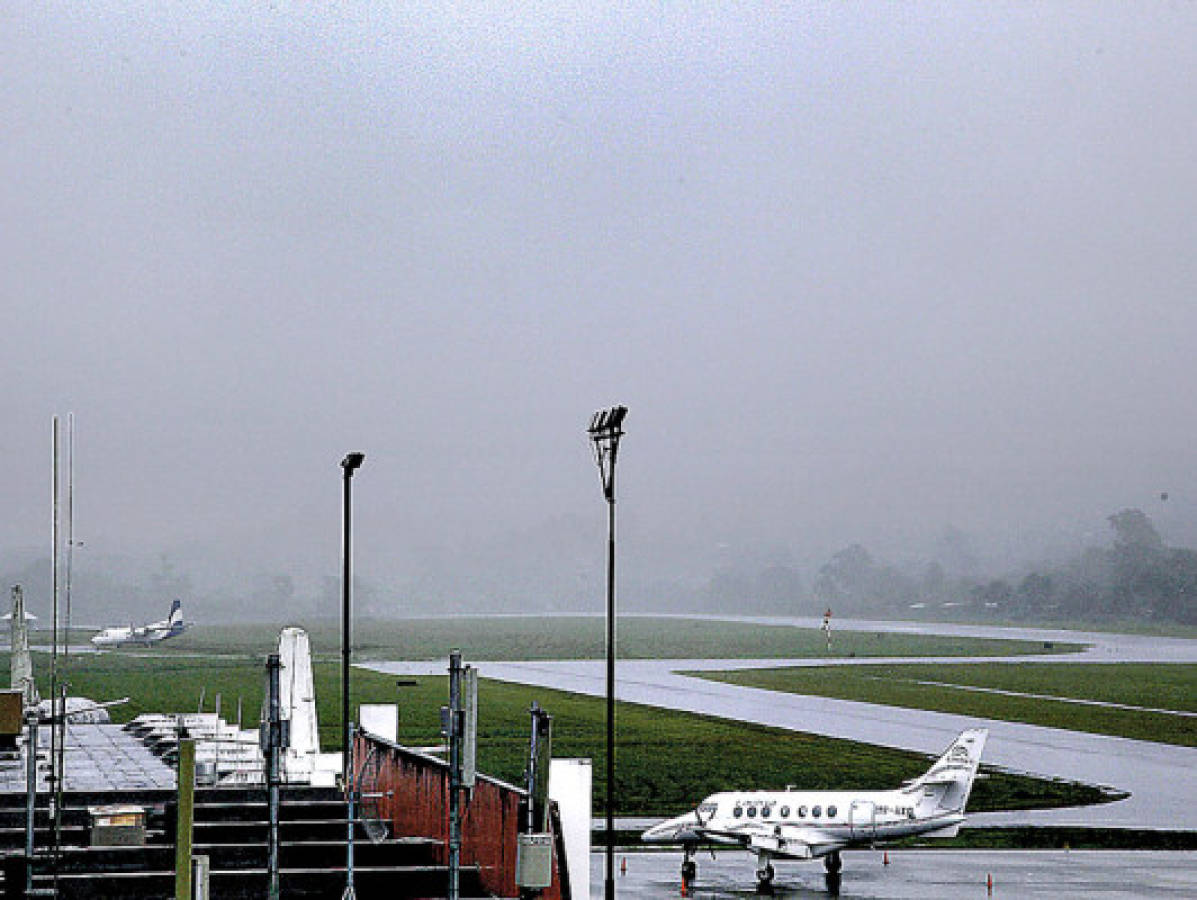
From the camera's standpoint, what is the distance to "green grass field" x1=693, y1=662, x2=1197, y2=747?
11725 cm

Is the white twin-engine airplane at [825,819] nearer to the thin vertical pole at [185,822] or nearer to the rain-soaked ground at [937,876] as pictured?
the rain-soaked ground at [937,876]

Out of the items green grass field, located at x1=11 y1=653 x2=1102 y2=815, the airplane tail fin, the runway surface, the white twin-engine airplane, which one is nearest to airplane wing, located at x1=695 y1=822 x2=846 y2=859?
the white twin-engine airplane

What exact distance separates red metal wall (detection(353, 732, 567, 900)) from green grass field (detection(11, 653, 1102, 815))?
2483 cm

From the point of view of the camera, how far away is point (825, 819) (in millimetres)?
59188

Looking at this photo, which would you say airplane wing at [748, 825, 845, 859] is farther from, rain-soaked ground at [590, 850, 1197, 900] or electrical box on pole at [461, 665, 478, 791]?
electrical box on pole at [461, 665, 478, 791]

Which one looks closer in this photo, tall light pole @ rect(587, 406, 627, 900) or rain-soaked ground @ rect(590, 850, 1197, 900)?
tall light pole @ rect(587, 406, 627, 900)

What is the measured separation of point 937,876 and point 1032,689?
8930 cm

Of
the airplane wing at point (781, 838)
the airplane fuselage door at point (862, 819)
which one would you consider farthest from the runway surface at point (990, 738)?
the airplane wing at point (781, 838)

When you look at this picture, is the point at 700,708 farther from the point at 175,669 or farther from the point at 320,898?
the point at 320,898

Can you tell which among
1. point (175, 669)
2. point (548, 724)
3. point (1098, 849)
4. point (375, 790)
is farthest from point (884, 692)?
point (548, 724)

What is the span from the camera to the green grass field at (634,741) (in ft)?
267

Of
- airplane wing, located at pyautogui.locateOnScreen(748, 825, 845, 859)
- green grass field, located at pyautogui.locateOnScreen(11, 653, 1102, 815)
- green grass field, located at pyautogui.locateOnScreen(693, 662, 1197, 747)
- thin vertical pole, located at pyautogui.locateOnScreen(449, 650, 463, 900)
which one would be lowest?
green grass field, located at pyautogui.locateOnScreen(693, 662, 1197, 747)

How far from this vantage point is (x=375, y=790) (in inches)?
1314

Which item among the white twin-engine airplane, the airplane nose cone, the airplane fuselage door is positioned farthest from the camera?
the airplane fuselage door
